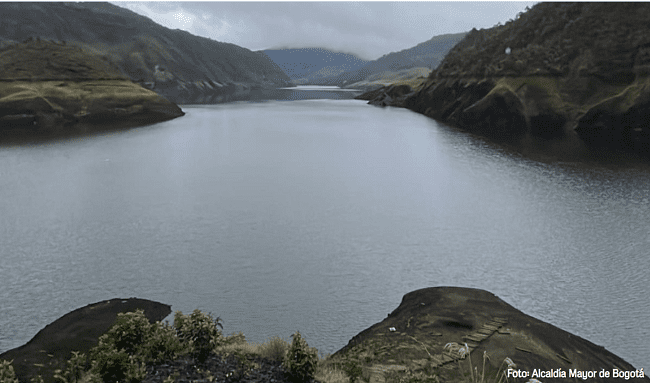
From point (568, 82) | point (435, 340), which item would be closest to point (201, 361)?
point (435, 340)

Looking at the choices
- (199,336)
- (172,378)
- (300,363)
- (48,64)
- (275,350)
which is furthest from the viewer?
(48,64)

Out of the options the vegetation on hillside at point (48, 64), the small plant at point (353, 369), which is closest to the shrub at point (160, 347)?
the small plant at point (353, 369)

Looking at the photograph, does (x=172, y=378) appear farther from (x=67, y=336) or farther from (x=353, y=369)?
(x=67, y=336)

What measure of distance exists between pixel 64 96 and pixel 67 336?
6036 cm

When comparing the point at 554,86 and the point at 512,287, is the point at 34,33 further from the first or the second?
the point at 512,287

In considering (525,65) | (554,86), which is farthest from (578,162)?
(525,65)

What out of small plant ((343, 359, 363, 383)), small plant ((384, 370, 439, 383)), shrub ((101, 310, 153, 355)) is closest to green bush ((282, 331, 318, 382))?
small plant ((343, 359, 363, 383))

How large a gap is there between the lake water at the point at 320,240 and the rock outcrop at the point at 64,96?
25.3m

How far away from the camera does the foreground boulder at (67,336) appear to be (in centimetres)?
865

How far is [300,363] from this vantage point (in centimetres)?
766

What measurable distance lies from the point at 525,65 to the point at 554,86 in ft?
20.2

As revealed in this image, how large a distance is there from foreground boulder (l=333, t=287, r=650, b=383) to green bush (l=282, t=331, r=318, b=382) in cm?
106

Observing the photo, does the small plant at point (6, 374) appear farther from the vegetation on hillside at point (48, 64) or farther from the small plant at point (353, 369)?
the vegetation on hillside at point (48, 64)

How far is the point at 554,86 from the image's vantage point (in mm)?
55188
